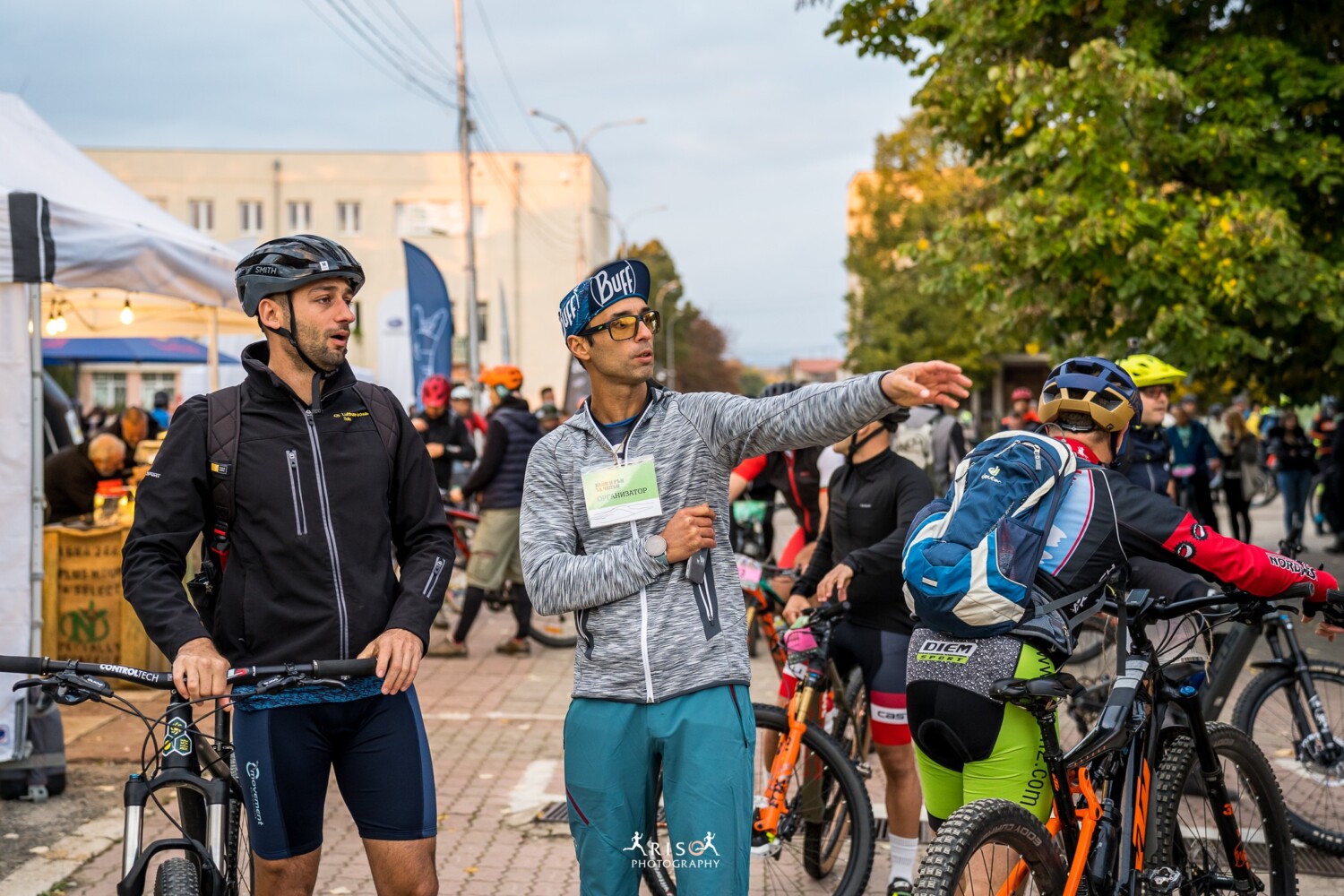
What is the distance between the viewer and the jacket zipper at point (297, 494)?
3141 millimetres

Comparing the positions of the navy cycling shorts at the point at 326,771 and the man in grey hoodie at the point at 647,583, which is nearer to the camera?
the man in grey hoodie at the point at 647,583

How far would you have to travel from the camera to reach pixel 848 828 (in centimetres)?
451

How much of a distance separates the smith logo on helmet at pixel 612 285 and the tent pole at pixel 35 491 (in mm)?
3739

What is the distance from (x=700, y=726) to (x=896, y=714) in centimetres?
187

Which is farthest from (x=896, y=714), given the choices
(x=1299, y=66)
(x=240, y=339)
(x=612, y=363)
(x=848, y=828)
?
(x=240, y=339)

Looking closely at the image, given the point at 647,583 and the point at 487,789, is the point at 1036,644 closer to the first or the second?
the point at 647,583

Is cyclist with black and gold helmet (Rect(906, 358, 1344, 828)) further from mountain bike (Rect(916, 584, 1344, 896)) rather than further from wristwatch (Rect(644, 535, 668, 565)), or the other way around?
wristwatch (Rect(644, 535, 668, 565))

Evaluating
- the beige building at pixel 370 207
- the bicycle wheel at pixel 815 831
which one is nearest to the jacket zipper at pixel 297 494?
the bicycle wheel at pixel 815 831

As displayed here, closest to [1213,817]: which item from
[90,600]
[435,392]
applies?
[90,600]

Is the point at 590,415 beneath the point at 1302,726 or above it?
above

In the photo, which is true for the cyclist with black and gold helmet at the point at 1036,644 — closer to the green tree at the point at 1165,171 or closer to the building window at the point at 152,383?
the green tree at the point at 1165,171

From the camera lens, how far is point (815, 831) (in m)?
4.77

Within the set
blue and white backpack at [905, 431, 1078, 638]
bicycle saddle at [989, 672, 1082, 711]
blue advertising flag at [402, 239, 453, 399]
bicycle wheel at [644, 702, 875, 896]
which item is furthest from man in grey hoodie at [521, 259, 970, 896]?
blue advertising flag at [402, 239, 453, 399]

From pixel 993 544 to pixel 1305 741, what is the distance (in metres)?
2.77
